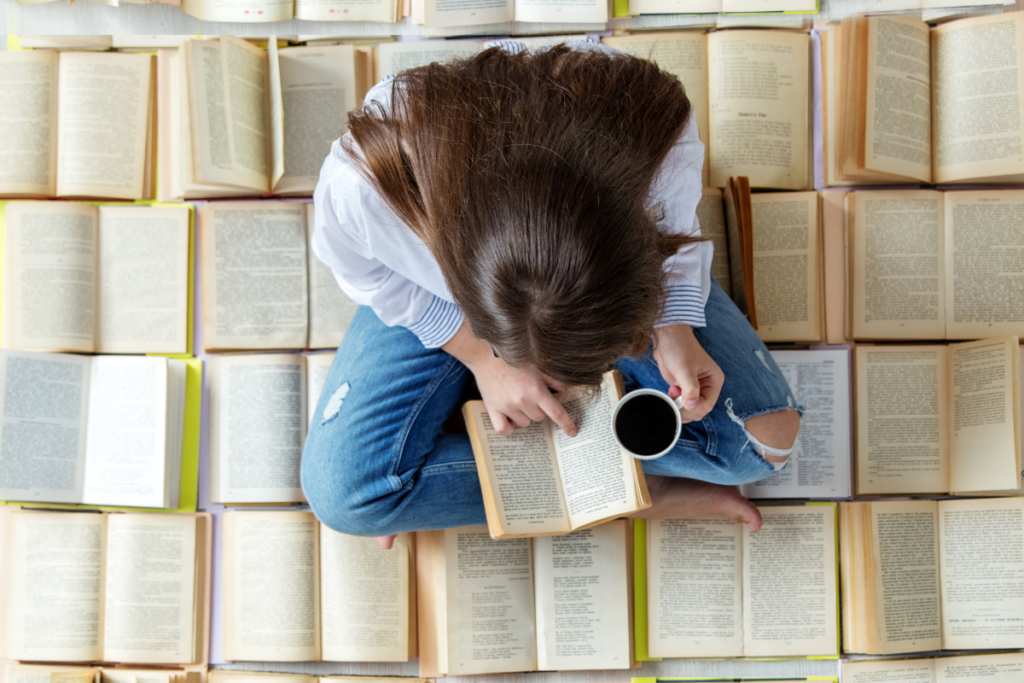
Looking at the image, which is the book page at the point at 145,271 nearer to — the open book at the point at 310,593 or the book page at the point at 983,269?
the open book at the point at 310,593

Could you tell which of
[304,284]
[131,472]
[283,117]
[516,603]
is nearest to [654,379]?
[516,603]

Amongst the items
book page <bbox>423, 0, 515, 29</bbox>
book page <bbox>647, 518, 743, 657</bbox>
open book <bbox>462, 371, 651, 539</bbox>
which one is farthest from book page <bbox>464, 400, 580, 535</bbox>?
book page <bbox>423, 0, 515, 29</bbox>

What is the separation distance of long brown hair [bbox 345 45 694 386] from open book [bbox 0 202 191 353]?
61 centimetres

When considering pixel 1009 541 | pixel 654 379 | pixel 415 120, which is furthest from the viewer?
pixel 1009 541

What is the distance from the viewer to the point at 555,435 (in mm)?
964

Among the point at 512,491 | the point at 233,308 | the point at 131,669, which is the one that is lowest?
the point at 131,669

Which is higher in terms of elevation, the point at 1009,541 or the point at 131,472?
the point at 131,472

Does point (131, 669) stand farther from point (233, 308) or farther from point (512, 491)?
point (512, 491)

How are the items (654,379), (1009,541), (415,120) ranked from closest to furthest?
(415,120)
(654,379)
(1009,541)

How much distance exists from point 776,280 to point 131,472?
1.06m

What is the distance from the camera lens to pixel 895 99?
1.09 meters

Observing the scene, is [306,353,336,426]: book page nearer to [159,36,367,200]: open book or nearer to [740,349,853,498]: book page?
[159,36,367,200]: open book

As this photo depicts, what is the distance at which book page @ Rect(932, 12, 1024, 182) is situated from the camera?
1.08m

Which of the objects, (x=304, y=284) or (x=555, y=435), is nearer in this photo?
(x=555, y=435)
